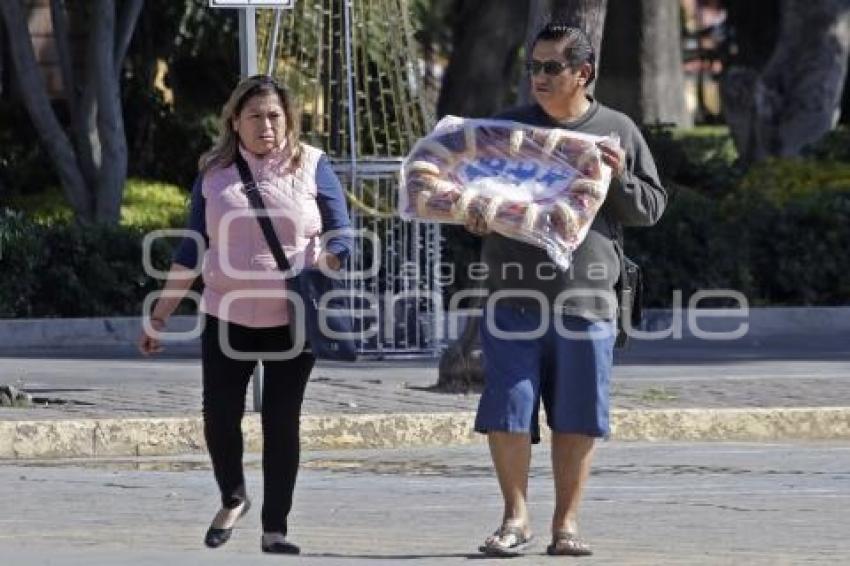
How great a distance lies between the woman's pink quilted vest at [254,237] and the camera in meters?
8.35

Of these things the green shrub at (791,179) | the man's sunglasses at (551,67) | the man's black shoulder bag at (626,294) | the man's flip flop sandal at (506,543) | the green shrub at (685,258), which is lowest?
the green shrub at (685,258)

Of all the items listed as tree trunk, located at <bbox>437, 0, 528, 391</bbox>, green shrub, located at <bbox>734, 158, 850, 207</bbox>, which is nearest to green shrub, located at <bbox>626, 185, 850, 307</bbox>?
green shrub, located at <bbox>734, 158, 850, 207</bbox>

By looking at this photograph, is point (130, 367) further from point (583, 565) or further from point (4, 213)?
point (583, 565)

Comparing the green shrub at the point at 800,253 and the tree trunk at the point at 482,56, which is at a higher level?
the tree trunk at the point at 482,56

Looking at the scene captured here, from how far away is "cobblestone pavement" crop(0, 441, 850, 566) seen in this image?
27.9 feet

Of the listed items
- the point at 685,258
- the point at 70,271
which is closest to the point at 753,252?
the point at 685,258

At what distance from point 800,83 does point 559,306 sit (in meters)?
20.6

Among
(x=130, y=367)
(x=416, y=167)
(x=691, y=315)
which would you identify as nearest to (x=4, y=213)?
(x=130, y=367)

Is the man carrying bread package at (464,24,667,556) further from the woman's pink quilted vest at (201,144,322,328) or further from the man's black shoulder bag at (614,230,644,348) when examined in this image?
the woman's pink quilted vest at (201,144,322,328)

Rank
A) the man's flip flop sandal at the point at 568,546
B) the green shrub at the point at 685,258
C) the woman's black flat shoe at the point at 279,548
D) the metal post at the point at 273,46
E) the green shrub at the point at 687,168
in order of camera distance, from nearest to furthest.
→ the man's flip flop sandal at the point at 568,546 < the woman's black flat shoe at the point at 279,548 < the metal post at the point at 273,46 < the green shrub at the point at 685,258 < the green shrub at the point at 687,168

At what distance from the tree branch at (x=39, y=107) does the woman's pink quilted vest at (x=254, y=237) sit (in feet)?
42.0

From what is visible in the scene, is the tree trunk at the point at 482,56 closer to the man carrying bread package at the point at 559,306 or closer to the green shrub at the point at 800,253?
the green shrub at the point at 800,253

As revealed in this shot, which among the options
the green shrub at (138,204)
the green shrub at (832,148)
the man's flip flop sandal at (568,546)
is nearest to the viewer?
the man's flip flop sandal at (568,546)

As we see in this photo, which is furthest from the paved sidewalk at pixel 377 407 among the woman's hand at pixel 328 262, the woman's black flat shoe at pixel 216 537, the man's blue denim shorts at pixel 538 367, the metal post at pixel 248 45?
the man's blue denim shorts at pixel 538 367
